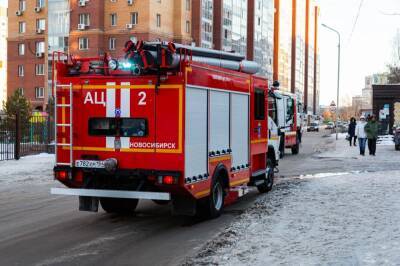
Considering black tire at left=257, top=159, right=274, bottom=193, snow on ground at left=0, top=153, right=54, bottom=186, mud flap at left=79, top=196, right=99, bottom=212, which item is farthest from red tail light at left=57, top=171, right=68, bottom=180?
snow on ground at left=0, top=153, right=54, bottom=186

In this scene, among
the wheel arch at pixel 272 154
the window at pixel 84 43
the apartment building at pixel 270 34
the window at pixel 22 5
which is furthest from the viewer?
the apartment building at pixel 270 34

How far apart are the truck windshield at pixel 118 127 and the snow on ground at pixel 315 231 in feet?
6.85

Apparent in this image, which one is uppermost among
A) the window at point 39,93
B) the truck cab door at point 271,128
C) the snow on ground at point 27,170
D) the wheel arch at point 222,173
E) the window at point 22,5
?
the window at point 22,5

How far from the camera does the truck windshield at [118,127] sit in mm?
9016

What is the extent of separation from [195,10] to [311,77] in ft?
382

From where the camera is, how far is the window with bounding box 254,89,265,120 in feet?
39.1

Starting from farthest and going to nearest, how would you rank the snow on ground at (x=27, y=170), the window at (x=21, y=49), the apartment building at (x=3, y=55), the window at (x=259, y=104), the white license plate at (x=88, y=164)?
the apartment building at (x=3, y=55)
the window at (x=21, y=49)
the snow on ground at (x=27, y=170)
the window at (x=259, y=104)
the white license plate at (x=88, y=164)

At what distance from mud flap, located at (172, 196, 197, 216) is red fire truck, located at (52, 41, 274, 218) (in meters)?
0.02

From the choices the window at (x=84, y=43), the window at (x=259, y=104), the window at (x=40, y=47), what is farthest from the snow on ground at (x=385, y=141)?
the window at (x=40, y=47)

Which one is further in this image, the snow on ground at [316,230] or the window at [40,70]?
the window at [40,70]

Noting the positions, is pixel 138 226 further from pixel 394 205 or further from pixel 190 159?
pixel 394 205

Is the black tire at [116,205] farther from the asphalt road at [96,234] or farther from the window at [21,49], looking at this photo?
the window at [21,49]

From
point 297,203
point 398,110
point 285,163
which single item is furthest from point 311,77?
point 297,203

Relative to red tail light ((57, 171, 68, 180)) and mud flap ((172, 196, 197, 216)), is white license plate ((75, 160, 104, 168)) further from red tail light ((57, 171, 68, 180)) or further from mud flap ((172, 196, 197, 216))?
mud flap ((172, 196, 197, 216))
